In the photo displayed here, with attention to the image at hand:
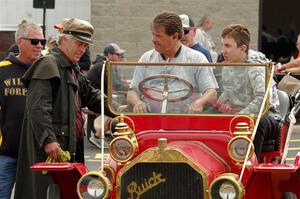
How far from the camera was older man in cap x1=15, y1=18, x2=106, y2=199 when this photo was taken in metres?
7.17

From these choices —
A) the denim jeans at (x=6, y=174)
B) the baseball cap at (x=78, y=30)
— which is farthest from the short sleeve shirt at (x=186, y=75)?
the denim jeans at (x=6, y=174)

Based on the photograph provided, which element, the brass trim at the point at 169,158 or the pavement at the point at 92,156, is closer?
the brass trim at the point at 169,158

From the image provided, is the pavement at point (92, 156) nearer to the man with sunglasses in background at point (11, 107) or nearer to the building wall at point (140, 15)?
the man with sunglasses in background at point (11, 107)

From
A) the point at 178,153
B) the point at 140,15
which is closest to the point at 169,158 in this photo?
the point at 178,153

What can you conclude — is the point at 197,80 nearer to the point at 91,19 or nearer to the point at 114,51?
the point at 114,51

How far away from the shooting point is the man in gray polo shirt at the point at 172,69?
720 cm

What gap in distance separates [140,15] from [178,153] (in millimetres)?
15708

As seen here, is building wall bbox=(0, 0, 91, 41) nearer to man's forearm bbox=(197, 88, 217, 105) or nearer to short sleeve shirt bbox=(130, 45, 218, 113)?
short sleeve shirt bbox=(130, 45, 218, 113)

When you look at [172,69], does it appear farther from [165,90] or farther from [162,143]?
[162,143]

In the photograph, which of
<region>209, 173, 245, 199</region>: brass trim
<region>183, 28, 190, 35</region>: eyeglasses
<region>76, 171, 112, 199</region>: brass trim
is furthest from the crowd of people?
<region>183, 28, 190, 35</region>: eyeglasses

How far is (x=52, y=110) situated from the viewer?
7.35 m

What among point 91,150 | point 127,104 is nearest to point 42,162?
point 127,104

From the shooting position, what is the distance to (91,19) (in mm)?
21875

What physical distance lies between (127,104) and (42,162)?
2.65 ft
